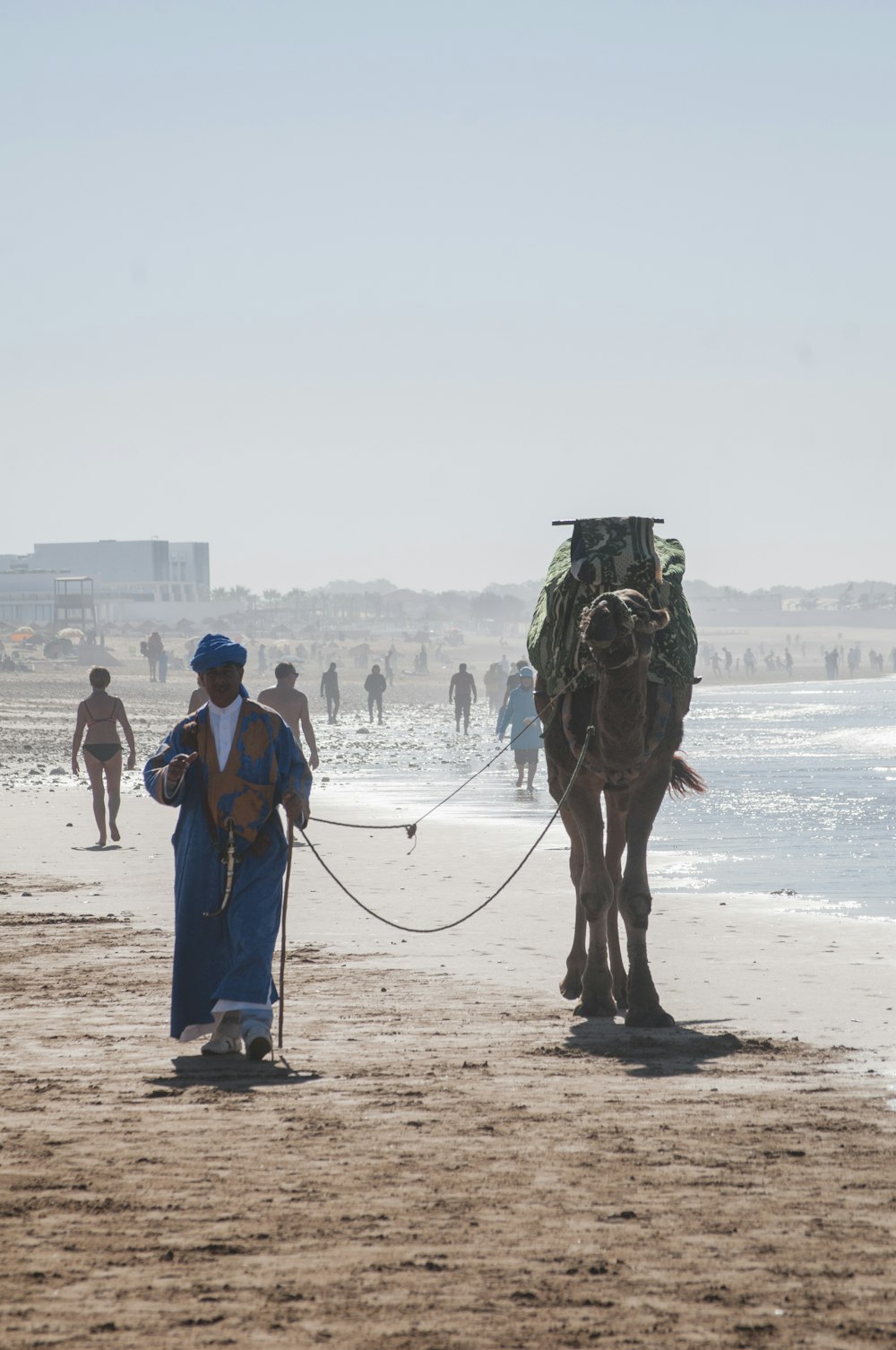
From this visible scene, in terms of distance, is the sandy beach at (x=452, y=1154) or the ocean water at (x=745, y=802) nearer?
the sandy beach at (x=452, y=1154)

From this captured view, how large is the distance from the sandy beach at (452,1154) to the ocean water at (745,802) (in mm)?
3911

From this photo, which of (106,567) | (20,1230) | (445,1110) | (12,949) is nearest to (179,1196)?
(20,1230)

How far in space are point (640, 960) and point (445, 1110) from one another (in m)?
2.23

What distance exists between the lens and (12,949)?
398 inches

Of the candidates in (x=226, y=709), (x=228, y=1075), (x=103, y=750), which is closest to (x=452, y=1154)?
(x=228, y=1075)

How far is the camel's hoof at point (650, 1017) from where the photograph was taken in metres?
8.14

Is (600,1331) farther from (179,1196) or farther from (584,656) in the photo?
(584,656)

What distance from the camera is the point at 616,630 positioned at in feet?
26.0

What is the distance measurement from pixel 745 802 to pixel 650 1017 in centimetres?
1543

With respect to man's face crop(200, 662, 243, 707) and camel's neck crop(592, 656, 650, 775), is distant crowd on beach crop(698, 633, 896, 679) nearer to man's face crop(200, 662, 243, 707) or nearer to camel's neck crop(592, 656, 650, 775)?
camel's neck crop(592, 656, 650, 775)

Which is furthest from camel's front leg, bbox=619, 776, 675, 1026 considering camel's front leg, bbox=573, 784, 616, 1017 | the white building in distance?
the white building in distance

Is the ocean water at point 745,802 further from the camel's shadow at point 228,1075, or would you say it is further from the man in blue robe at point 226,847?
the camel's shadow at point 228,1075

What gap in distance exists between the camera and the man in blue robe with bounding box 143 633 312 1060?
23.5 feet

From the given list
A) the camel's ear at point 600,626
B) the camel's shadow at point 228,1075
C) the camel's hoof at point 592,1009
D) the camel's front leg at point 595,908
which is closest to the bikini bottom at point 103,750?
the camel's front leg at point 595,908
